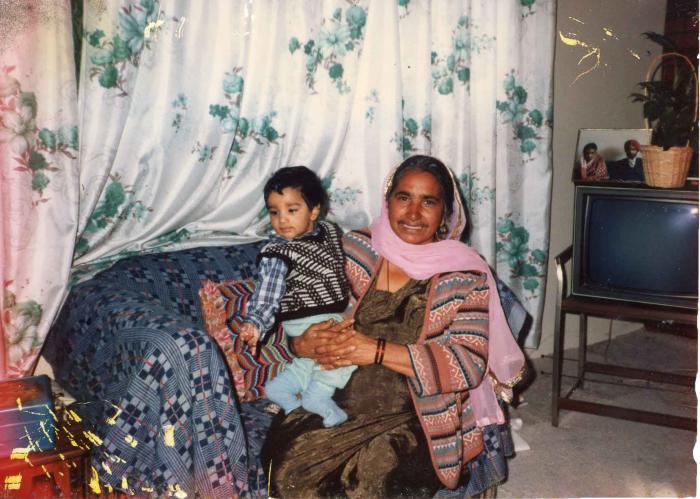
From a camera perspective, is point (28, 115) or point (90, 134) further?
point (90, 134)

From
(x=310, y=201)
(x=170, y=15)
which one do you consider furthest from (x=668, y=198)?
(x=170, y=15)

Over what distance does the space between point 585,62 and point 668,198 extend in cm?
129

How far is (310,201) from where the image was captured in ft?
6.56

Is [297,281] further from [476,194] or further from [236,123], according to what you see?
[476,194]

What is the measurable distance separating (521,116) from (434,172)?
51.3 inches

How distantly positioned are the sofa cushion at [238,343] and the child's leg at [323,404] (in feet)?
0.93

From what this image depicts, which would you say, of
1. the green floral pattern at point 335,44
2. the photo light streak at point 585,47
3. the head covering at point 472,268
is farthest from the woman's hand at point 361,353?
the photo light streak at point 585,47

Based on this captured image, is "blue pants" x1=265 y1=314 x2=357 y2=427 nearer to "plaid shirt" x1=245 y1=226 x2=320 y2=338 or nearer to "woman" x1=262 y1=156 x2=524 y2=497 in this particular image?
"woman" x1=262 y1=156 x2=524 y2=497

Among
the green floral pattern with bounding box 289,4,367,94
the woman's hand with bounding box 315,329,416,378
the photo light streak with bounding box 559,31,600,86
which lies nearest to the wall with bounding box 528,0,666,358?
the photo light streak with bounding box 559,31,600,86

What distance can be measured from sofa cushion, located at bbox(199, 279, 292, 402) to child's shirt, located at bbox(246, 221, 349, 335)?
0.23 m

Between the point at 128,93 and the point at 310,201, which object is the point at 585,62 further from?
the point at 128,93

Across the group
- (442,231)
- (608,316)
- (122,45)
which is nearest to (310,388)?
(442,231)

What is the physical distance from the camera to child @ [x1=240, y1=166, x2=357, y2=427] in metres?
1.81

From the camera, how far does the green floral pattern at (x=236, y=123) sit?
2.38m
